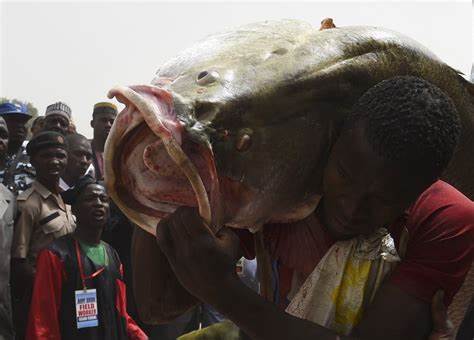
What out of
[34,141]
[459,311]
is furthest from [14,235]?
[459,311]

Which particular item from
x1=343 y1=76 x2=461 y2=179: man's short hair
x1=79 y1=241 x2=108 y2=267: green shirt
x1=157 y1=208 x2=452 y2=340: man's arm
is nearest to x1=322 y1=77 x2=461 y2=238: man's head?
x1=343 y1=76 x2=461 y2=179: man's short hair

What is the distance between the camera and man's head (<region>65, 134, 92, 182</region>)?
611 centimetres

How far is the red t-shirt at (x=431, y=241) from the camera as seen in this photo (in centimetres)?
209

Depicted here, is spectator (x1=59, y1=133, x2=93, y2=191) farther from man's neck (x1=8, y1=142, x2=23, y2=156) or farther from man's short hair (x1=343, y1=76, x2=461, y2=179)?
man's short hair (x1=343, y1=76, x2=461, y2=179)

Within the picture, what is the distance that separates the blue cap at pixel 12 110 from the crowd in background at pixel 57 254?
31 cm

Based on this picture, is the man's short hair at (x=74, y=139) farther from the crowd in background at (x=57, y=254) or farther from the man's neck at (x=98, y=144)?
the man's neck at (x=98, y=144)

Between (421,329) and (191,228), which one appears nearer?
(191,228)

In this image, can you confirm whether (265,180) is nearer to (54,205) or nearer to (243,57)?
(243,57)

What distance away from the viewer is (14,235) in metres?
4.85

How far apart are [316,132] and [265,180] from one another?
19 centimetres

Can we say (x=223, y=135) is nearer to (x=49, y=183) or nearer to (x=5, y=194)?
(x=5, y=194)

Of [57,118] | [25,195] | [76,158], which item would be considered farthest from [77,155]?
[25,195]

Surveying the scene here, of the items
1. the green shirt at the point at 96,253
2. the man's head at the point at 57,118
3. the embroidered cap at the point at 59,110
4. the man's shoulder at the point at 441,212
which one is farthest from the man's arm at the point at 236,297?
the embroidered cap at the point at 59,110

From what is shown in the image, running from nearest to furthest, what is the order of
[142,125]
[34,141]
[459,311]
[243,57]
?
[142,125] → [243,57] → [459,311] → [34,141]
